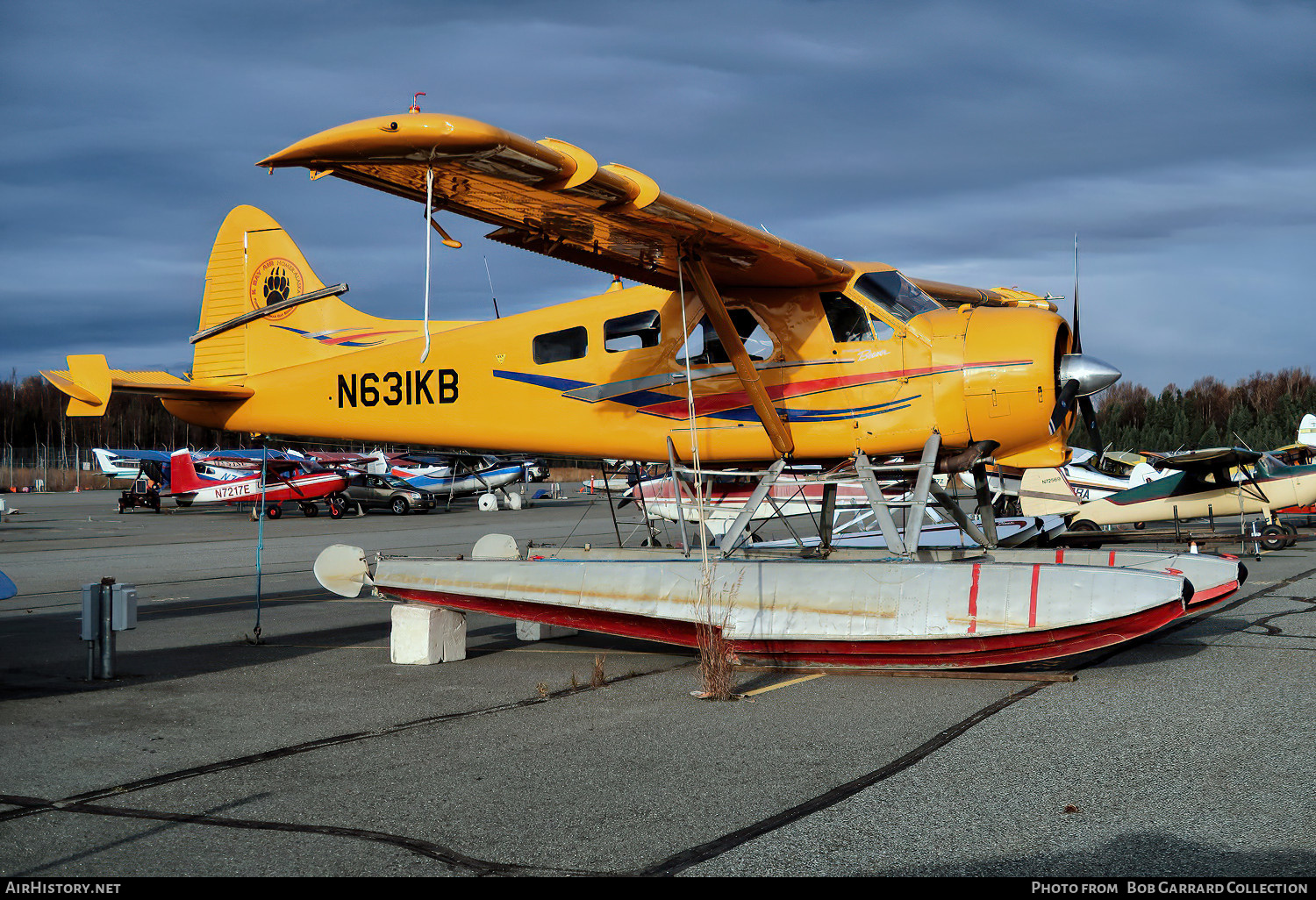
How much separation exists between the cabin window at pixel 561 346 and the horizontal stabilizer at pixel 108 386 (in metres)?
3.44

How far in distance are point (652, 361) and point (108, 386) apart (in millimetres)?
5252

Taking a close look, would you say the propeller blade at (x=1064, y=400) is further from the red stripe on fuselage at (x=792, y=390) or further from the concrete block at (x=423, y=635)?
the concrete block at (x=423, y=635)

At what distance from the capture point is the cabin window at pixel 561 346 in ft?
32.0

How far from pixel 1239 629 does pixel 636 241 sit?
22.6 ft

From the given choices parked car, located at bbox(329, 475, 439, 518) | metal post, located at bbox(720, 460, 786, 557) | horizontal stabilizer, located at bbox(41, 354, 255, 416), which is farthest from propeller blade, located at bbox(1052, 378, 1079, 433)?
parked car, located at bbox(329, 475, 439, 518)

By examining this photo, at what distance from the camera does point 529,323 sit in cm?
998

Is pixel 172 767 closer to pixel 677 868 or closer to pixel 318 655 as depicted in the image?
pixel 677 868

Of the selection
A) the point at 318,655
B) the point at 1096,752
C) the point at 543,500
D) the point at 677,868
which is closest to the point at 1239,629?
the point at 1096,752

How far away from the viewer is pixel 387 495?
1491 inches

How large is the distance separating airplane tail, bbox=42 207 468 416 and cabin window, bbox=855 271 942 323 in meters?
4.69

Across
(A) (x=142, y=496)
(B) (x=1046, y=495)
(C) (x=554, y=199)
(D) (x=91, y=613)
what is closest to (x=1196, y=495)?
(B) (x=1046, y=495)

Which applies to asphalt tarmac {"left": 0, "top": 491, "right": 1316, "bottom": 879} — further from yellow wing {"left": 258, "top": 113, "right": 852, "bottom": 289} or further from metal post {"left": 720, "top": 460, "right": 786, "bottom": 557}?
yellow wing {"left": 258, "top": 113, "right": 852, "bottom": 289}

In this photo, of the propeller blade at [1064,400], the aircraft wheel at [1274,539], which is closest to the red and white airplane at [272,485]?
the aircraft wheel at [1274,539]
